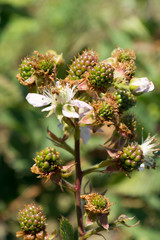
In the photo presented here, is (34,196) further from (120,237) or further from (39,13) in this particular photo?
(39,13)

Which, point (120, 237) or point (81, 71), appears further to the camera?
point (120, 237)

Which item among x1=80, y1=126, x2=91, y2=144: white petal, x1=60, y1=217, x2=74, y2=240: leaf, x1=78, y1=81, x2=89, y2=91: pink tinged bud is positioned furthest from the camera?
x1=80, y1=126, x2=91, y2=144: white petal

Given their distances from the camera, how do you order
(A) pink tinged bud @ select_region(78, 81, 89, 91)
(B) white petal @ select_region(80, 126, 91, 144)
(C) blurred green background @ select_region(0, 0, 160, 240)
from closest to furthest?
(A) pink tinged bud @ select_region(78, 81, 89, 91)
(B) white petal @ select_region(80, 126, 91, 144)
(C) blurred green background @ select_region(0, 0, 160, 240)

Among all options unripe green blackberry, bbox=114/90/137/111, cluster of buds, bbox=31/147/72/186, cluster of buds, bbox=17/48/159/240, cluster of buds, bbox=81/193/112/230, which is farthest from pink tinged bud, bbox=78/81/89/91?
cluster of buds, bbox=81/193/112/230

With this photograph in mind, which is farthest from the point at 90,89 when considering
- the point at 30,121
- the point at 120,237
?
the point at 120,237

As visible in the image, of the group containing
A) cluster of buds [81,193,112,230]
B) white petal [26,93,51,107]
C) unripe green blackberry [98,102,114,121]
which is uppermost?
white petal [26,93,51,107]

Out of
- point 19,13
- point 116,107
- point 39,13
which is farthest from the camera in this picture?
point 39,13

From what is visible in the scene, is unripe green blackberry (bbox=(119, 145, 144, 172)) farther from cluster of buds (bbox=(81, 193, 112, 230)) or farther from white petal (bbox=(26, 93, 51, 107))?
white petal (bbox=(26, 93, 51, 107))
